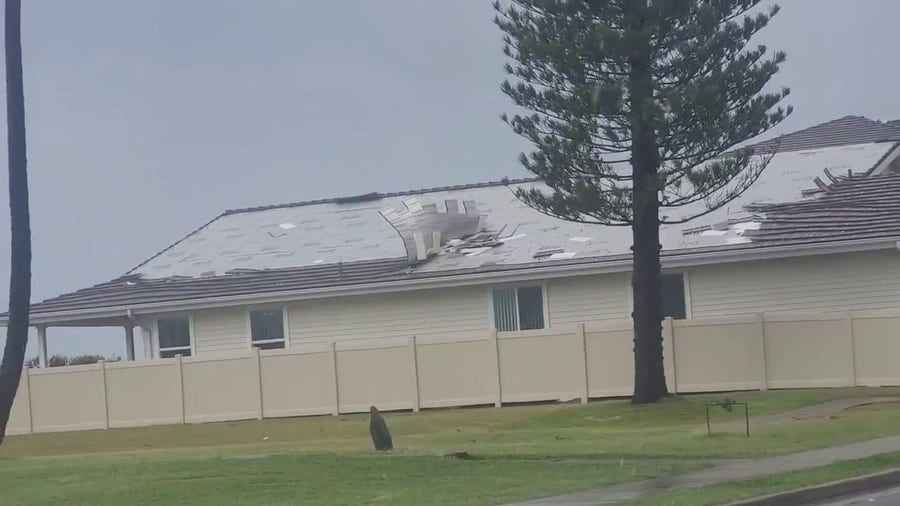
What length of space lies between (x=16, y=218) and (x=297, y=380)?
8324mm

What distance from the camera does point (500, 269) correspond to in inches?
1168

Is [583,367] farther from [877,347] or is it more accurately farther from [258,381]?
[258,381]

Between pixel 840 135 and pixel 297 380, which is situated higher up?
pixel 840 135

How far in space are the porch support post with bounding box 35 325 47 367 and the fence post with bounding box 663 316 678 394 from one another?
16.0 meters

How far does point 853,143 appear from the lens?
35.2 meters

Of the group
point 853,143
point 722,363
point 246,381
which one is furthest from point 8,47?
point 853,143

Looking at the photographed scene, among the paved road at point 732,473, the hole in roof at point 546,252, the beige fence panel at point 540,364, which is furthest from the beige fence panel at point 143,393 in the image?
the paved road at point 732,473

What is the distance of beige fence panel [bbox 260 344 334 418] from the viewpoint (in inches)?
1152

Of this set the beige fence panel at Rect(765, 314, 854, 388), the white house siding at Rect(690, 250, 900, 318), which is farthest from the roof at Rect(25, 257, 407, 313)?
the beige fence panel at Rect(765, 314, 854, 388)

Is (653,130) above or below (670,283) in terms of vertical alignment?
above

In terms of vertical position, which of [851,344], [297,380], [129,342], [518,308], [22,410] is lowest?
[22,410]

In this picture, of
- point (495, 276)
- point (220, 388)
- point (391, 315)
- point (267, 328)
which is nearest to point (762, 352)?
point (495, 276)

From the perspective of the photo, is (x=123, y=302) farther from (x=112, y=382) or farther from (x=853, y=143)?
(x=853, y=143)

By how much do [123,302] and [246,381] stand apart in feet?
16.6
